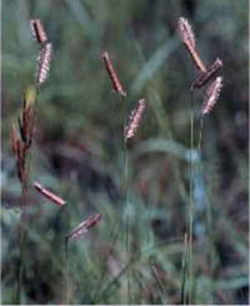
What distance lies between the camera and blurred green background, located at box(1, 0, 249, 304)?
7.33ft

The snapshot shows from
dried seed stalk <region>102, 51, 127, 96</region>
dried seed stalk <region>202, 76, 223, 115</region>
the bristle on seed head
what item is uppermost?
the bristle on seed head

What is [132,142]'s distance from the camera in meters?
3.01

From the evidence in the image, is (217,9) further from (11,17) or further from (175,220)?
(175,220)

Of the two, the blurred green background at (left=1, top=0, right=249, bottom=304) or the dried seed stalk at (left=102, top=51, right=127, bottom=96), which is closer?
the dried seed stalk at (left=102, top=51, right=127, bottom=96)

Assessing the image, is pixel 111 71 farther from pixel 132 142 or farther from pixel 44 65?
pixel 132 142

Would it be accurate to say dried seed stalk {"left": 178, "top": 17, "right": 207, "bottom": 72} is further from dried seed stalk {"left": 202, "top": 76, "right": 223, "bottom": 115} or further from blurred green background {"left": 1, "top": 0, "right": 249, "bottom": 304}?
blurred green background {"left": 1, "top": 0, "right": 249, "bottom": 304}

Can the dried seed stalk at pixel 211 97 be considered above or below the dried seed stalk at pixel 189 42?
below

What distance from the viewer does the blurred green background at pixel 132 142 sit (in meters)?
2.23

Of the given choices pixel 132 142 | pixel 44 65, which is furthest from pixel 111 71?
pixel 132 142

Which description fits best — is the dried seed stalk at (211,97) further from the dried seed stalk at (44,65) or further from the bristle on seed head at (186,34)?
the dried seed stalk at (44,65)

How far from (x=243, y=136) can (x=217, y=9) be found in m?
0.50

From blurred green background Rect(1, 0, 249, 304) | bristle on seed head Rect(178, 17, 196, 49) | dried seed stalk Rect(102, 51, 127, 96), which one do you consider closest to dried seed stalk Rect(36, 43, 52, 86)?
dried seed stalk Rect(102, 51, 127, 96)

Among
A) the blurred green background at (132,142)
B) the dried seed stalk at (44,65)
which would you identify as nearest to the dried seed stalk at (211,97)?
the dried seed stalk at (44,65)

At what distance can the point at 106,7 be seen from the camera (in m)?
3.48
